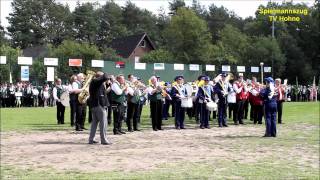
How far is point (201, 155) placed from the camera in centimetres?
1263

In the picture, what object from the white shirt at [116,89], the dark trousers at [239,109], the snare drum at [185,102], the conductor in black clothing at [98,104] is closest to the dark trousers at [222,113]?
the snare drum at [185,102]

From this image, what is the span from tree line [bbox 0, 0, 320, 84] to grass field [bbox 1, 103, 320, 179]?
88.0ft

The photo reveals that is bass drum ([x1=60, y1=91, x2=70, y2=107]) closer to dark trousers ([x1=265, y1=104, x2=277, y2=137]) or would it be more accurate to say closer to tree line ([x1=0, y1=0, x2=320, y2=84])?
dark trousers ([x1=265, y1=104, x2=277, y2=137])

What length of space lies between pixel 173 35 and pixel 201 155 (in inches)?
2528

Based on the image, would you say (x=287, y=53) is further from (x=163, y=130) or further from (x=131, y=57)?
(x=163, y=130)

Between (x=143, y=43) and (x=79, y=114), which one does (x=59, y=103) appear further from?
(x=143, y=43)

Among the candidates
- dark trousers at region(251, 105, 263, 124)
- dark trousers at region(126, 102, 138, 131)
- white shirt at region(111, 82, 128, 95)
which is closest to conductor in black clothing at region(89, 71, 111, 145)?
white shirt at region(111, 82, 128, 95)

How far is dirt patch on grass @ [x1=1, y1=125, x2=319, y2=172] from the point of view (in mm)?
11445

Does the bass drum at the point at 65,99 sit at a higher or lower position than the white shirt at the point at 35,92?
lower

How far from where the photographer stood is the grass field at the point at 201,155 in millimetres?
10062

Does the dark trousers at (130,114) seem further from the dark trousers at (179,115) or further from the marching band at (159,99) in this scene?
the dark trousers at (179,115)

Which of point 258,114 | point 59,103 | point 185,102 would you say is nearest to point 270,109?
point 185,102

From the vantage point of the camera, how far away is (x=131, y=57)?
79125mm

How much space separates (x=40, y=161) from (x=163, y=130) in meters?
8.04
